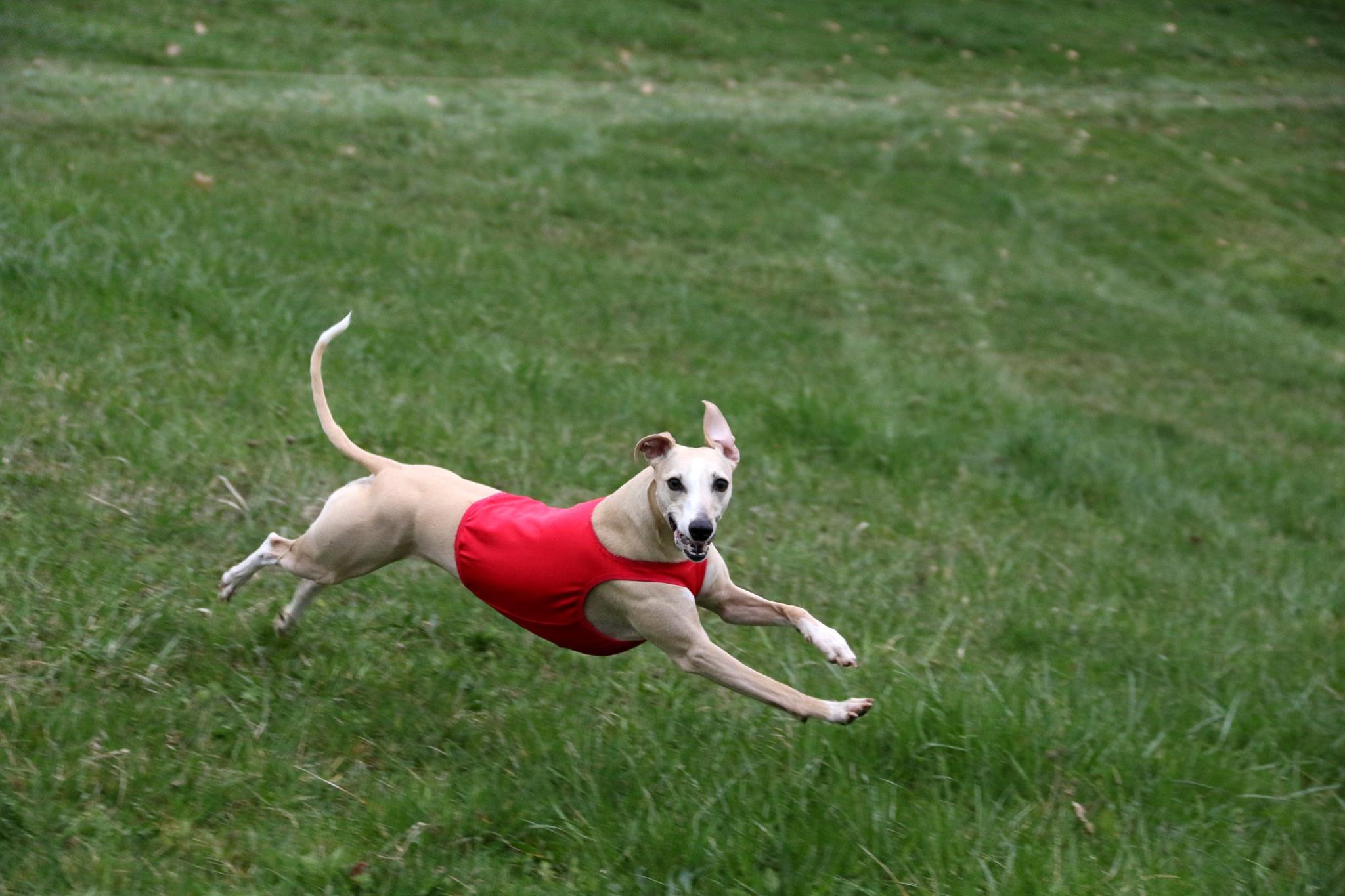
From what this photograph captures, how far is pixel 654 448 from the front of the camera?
390 centimetres

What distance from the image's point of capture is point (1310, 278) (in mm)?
13664

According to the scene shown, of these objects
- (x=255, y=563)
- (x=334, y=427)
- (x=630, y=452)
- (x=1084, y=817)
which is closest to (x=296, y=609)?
(x=255, y=563)

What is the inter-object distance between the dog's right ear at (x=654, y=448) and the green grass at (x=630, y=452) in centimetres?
90

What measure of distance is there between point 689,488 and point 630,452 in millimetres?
2970

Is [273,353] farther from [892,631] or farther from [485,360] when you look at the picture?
[892,631]

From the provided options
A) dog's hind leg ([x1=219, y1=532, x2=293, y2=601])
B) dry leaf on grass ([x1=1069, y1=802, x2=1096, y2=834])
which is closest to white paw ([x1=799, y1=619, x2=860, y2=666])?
dry leaf on grass ([x1=1069, y1=802, x2=1096, y2=834])

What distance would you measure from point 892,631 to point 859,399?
123 inches

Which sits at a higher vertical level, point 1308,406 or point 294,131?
point 294,131

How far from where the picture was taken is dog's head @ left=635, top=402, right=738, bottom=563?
11.6 ft

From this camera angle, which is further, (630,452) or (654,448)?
(630,452)

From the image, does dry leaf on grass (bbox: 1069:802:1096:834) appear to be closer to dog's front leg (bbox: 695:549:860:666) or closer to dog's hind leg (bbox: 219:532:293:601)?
dog's front leg (bbox: 695:549:860:666)

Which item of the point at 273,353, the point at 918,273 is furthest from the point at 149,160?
the point at 918,273

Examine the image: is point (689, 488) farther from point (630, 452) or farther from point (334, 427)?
point (630, 452)

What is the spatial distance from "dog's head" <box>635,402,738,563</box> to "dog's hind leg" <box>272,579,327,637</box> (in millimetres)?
1283
